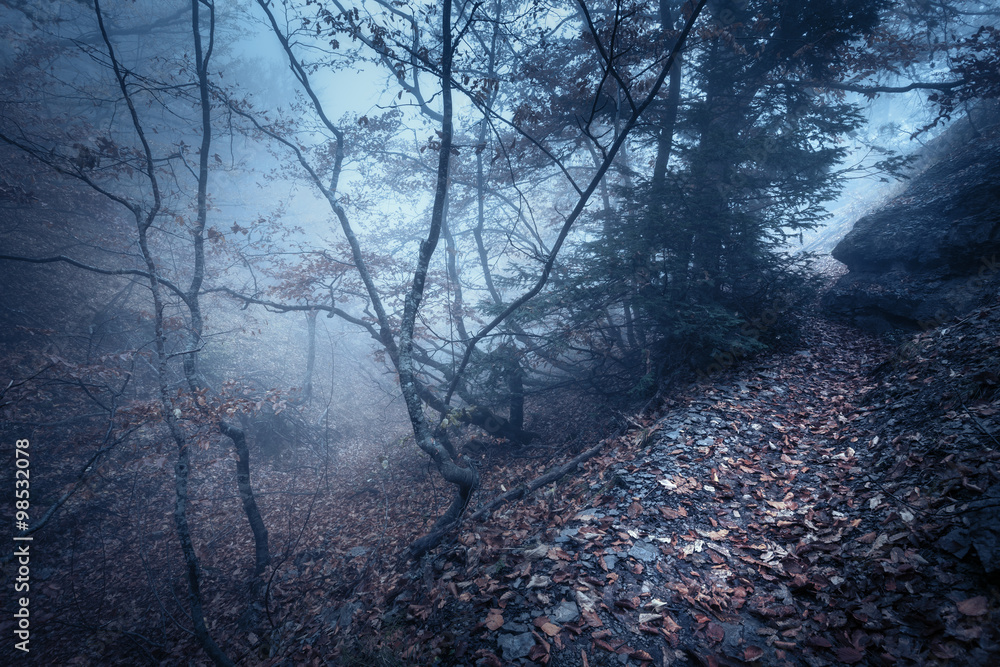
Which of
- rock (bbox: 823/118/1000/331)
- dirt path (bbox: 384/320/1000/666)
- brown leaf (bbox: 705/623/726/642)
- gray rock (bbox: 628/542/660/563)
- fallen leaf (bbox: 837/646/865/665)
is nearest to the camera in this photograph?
fallen leaf (bbox: 837/646/865/665)

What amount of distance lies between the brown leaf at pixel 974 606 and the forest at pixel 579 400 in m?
0.06

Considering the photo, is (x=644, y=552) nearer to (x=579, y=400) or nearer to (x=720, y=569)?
(x=720, y=569)

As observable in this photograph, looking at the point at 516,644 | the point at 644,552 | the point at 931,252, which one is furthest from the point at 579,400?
the point at 931,252

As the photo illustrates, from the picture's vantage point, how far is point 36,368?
381 inches

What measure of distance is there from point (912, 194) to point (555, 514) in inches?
555

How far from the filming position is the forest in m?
3.30

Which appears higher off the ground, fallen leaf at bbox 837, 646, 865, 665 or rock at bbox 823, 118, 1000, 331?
rock at bbox 823, 118, 1000, 331

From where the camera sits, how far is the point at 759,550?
3.68 m

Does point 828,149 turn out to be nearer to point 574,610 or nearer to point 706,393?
point 706,393

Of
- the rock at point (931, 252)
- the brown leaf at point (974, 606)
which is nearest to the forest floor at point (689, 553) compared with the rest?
the brown leaf at point (974, 606)

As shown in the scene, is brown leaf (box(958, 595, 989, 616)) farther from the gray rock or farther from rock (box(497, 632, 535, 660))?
rock (box(497, 632, 535, 660))

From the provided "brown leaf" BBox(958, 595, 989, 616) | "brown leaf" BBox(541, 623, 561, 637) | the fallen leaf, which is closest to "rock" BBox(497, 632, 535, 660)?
"brown leaf" BBox(541, 623, 561, 637)

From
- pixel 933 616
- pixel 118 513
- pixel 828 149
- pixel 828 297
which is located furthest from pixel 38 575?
pixel 828 149

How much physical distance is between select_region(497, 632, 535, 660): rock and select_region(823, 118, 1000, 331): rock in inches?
383
